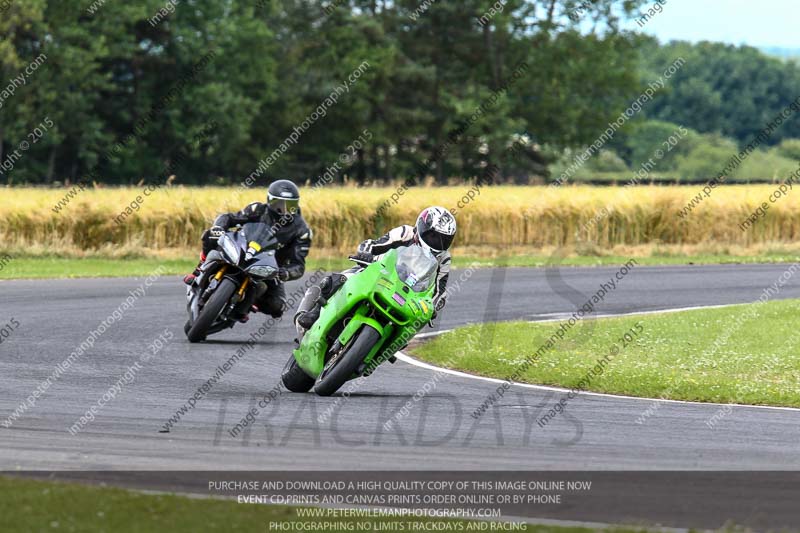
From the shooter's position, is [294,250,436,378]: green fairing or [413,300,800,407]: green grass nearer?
[294,250,436,378]: green fairing

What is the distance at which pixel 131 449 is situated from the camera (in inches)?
339

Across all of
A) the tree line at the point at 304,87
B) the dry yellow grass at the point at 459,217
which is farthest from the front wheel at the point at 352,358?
the tree line at the point at 304,87

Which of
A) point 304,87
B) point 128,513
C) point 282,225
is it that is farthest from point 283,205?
point 304,87

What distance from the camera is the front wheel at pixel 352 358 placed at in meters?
10.8

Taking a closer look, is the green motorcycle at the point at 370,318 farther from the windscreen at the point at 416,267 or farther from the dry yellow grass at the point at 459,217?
the dry yellow grass at the point at 459,217

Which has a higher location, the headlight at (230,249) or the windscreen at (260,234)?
the windscreen at (260,234)

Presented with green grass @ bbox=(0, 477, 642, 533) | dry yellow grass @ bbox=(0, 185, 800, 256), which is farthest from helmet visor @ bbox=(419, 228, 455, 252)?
dry yellow grass @ bbox=(0, 185, 800, 256)

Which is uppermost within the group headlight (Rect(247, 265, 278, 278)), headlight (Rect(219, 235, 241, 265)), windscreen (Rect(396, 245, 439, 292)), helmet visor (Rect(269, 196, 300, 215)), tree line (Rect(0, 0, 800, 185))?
windscreen (Rect(396, 245, 439, 292))

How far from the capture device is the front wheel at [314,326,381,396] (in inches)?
426

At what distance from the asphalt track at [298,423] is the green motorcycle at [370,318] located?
32cm

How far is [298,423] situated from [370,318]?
1.45 meters

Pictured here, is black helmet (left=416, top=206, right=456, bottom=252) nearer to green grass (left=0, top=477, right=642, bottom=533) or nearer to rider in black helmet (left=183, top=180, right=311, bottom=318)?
rider in black helmet (left=183, top=180, right=311, bottom=318)

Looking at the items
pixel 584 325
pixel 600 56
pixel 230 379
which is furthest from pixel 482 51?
pixel 230 379

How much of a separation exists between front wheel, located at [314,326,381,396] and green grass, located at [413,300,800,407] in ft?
8.87
